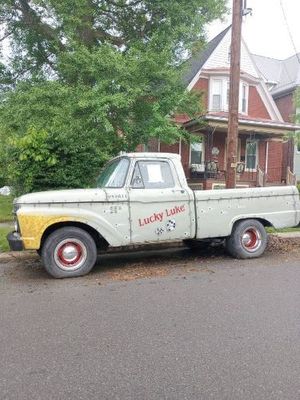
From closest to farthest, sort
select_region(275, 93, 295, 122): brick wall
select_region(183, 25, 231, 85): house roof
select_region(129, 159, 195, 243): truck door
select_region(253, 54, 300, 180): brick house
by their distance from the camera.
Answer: select_region(129, 159, 195, 243): truck door, select_region(183, 25, 231, 85): house roof, select_region(253, 54, 300, 180): brick house, select_region(275, 93, 295, 122): brick wall

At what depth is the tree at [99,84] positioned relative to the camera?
39.4 feet

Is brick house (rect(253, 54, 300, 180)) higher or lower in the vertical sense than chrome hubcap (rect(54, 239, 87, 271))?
higher

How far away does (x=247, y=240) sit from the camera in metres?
8.14

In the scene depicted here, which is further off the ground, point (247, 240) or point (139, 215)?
point (139, 215)

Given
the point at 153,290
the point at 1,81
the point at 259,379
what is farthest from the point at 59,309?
the point at 1,81

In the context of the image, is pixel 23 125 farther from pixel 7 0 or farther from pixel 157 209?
pixel 157 209

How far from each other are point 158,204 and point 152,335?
324 cm

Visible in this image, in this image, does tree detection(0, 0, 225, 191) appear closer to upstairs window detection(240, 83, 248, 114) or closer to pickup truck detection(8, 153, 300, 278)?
pickup truck detection(8, 153, 300, 278)

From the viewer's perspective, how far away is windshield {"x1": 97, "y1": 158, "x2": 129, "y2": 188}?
7312 mm

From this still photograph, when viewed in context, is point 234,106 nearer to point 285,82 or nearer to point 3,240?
point 3,240

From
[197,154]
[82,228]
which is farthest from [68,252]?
[197,154]

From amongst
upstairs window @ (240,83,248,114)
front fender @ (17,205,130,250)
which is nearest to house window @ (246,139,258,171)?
upstairs window @ (240,83,248,114)

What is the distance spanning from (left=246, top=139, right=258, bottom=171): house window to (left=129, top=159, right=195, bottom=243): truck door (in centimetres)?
1715

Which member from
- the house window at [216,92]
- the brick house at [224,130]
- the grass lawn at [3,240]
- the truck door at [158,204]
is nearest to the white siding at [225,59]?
the brick house at [224,130]
